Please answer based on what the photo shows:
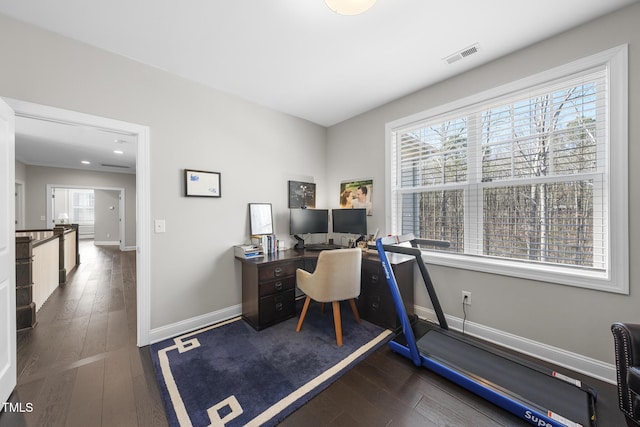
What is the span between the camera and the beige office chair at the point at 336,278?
225 centimetres

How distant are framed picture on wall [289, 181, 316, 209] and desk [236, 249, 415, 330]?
2.96 feet

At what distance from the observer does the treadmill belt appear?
4.73 ft

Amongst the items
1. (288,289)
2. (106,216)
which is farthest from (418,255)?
(106,216)

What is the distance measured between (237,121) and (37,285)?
3206 millimetres

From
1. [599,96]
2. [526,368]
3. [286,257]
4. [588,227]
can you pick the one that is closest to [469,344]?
[526,368]

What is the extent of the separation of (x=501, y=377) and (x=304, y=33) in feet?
9.59

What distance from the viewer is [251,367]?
1.93m

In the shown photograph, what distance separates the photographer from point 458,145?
258cm

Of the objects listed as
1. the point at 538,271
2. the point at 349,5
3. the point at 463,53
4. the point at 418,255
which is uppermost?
the point at 463,53

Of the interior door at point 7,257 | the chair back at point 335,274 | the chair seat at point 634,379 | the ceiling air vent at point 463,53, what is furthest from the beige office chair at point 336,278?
the interior door at point 7,257

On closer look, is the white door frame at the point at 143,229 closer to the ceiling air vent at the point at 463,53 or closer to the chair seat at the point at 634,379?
the ceiling air vent at the point at 463,53

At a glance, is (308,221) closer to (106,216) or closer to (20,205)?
(20,205)

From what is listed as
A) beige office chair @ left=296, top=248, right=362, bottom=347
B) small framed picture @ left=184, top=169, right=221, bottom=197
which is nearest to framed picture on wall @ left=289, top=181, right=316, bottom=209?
small framed picture @ left=184, top=169, right=221, bottom=197

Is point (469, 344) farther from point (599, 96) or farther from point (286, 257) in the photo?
point (599, 96)
